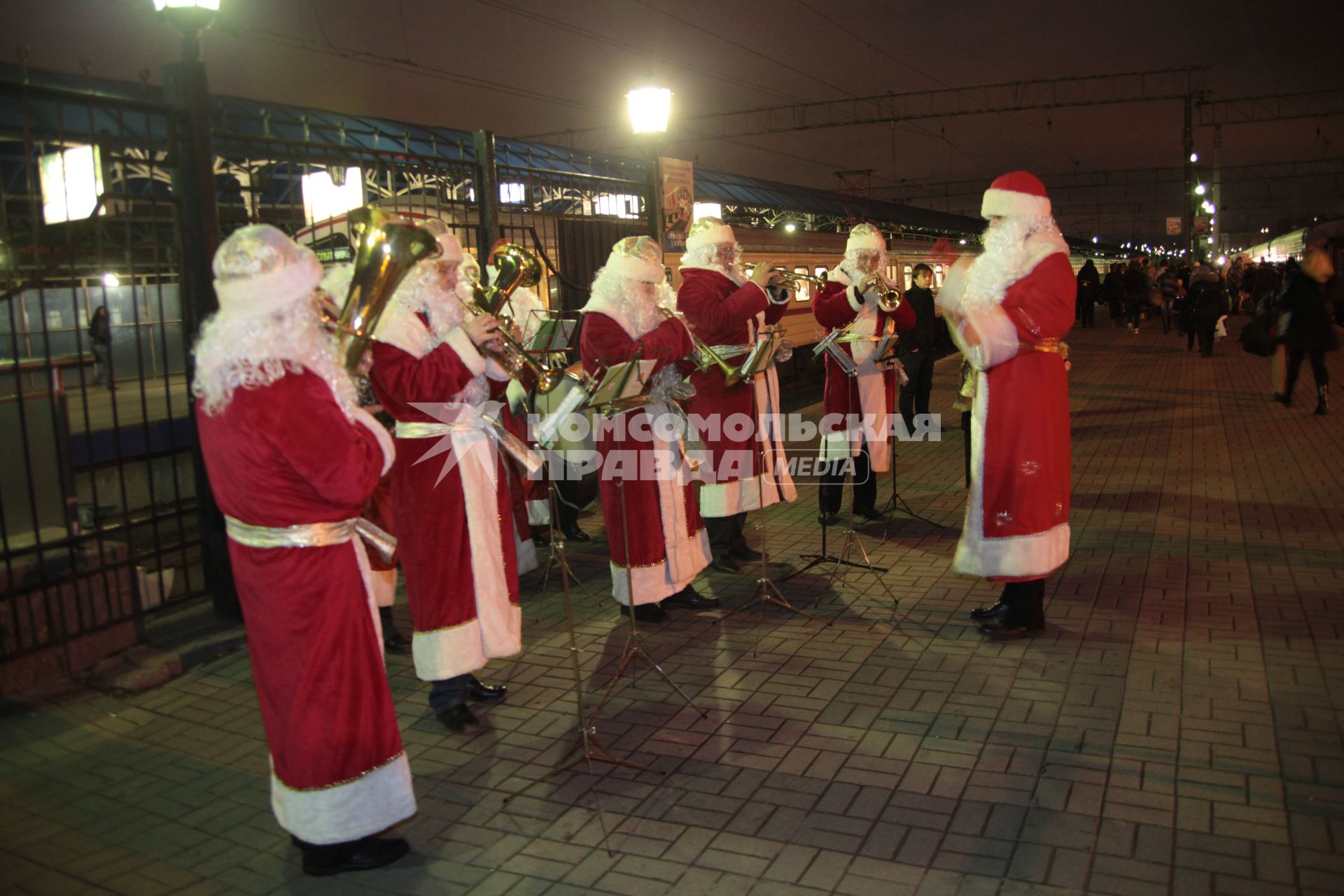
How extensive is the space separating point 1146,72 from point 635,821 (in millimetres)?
30414

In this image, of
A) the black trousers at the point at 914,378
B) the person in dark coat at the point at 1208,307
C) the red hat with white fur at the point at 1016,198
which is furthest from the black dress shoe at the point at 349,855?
the person in dark coat at the point at 1208,307

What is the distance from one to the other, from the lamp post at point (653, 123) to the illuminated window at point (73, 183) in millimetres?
4593

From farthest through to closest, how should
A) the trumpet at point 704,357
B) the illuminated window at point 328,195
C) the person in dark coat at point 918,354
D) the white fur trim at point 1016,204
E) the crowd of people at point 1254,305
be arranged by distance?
the crowd of people at point 1254,305 → the person in dark coat at point 918,354 → the illuminated window at point 328,195 → the trumpet at point 704,357 → the white fur trim at point 1016,204

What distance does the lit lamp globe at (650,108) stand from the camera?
8852 mm

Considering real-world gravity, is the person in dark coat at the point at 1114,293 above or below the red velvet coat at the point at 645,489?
above

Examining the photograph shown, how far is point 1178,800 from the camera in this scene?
3.57 metres

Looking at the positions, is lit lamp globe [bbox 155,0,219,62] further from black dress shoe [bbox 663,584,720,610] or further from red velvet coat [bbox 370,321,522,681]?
→ black dress shoe [bbox 663,584,720,610]

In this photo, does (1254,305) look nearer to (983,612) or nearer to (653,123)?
(653,123)

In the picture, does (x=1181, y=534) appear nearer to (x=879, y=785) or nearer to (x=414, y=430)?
(x=879, y=785)

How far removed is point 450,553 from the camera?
175 inches

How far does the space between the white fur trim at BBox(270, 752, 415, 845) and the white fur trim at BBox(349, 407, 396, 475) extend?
3.39 feet

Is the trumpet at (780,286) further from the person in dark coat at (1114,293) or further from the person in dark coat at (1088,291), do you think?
the person in dark coat at (1114,293)

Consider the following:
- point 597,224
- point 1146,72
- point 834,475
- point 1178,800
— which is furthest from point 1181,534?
point 1146,72

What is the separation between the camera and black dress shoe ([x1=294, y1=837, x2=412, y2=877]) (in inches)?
133
